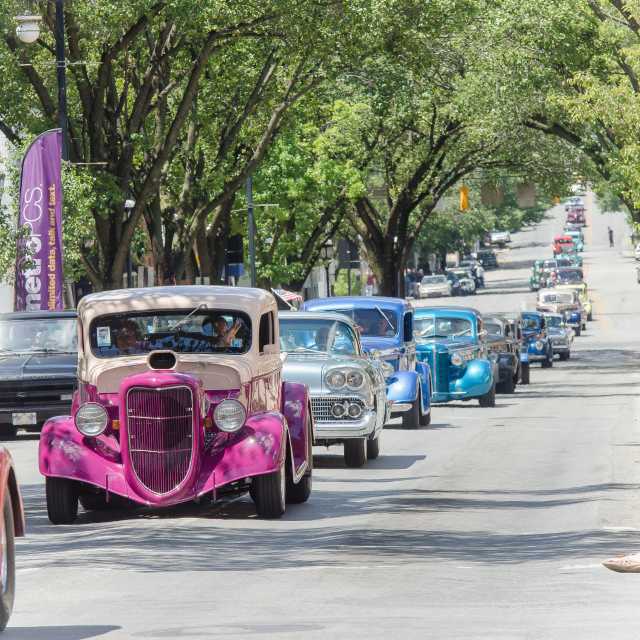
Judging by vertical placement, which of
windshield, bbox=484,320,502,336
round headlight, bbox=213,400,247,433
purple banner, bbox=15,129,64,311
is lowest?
round headlight, bbox=213,400,247,433

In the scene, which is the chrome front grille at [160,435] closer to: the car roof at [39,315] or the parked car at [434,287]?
the car roof at [39,315]

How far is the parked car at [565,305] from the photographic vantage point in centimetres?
7294

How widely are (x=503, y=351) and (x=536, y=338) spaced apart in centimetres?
1316

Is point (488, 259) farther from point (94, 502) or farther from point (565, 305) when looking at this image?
point (94, 502)

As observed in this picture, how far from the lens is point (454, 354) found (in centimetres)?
3103

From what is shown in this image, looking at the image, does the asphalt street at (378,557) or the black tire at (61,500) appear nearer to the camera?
the asphalt street at (378,557)

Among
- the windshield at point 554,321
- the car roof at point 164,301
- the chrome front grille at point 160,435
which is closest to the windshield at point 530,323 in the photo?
the windshield at point 554,321

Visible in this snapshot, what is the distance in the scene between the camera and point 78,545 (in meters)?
13.0

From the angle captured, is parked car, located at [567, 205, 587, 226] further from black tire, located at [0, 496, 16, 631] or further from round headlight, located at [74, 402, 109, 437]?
black tire, located at [0, 496, 16, 631]

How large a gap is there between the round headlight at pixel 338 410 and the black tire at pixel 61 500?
5374 mm

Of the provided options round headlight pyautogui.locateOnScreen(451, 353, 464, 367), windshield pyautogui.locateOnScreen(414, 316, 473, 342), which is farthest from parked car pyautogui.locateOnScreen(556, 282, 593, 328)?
round headlight pyautogui.locateOnScreen(451, 353, 464, 367)

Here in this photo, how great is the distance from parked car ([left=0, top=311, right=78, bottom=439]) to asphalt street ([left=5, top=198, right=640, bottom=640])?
6.67 feet

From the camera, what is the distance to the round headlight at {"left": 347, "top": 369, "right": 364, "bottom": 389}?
1955cm

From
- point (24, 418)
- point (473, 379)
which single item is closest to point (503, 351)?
point (473, 379)
